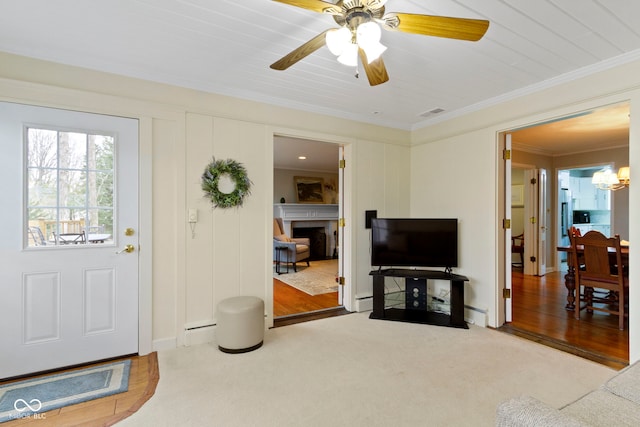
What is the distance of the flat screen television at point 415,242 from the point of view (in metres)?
3.58

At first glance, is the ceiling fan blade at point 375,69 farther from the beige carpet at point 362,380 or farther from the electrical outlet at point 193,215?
the beige carpet at point 362,380

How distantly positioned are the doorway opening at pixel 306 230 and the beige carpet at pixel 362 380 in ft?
3.01

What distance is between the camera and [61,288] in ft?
8.00

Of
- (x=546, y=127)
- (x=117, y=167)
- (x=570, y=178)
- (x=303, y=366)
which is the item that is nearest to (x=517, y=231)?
(x=570, y=178)

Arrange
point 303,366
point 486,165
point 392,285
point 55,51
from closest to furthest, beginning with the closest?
point 55,51 → point 303,366 → point 486,165 → point 392,285

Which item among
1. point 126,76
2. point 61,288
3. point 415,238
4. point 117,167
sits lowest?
point 61,288

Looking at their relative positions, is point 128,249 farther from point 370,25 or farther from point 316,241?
point 316,241

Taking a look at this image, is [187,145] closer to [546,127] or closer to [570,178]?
[546,127]

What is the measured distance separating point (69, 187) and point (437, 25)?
2.79 m

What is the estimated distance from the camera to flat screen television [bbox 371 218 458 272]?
11.7 ft

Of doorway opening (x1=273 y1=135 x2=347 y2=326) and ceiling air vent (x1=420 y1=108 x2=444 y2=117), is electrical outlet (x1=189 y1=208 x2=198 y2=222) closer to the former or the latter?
doorway opening (x1=273 y1=135 x2=347 y2=326)

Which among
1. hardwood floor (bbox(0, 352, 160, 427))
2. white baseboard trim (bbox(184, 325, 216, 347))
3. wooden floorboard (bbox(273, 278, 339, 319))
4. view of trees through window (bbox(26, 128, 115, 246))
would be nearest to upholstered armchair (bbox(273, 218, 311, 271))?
wooden floorboard (bbox(273, 278, 339, 319))

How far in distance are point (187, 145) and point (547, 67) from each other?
3144 millimetres

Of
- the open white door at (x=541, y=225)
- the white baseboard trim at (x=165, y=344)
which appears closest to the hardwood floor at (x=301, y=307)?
the white baseboard trim at (x=165, y=344)
